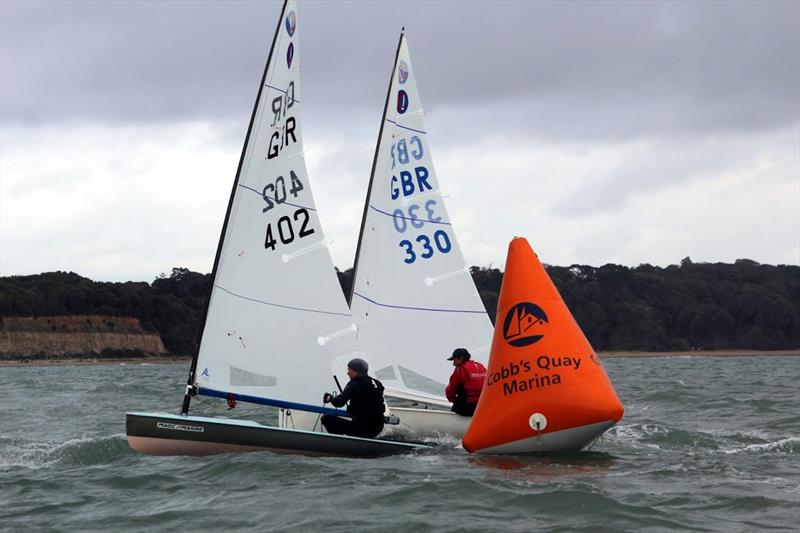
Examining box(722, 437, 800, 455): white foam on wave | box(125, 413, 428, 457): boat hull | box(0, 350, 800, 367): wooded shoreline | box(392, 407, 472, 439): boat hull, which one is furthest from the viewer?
box(0, 350, 800, 367): wooded shoreline

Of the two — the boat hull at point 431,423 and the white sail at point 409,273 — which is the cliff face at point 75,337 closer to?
the white sail at point 409,273

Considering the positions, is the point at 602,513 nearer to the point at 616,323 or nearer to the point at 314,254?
the point at 314,254

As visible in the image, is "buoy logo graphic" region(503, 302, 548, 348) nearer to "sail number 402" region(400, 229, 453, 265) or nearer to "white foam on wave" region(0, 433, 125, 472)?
"sail number 402" region(400, 229, 453, 265)

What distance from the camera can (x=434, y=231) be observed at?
15.7 meters

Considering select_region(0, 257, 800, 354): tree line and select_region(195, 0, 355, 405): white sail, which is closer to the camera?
select_region(195, 0, 355, 405): white sail

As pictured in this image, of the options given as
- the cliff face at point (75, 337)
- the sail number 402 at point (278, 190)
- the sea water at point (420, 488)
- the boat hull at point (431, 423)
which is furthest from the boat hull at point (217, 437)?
the cliff face at point (75, 337)

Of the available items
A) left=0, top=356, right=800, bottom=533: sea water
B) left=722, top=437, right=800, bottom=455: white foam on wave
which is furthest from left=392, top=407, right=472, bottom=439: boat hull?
left=722, top=437, right=800, bottom=455: white foam on wave

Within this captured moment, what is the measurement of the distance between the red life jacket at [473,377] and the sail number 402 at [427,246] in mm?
2815

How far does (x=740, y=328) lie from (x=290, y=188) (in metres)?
89.8

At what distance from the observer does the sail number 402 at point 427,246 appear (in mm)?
15539

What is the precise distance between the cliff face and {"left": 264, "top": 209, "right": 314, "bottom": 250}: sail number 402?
64559 mm

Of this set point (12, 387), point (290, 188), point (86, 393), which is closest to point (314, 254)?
point (290, 188)

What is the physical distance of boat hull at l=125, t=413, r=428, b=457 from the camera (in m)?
11.5

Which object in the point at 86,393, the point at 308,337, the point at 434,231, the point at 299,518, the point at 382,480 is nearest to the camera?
the point at 299,518
